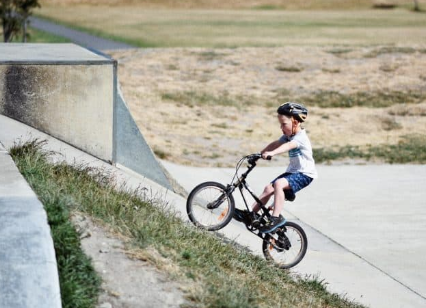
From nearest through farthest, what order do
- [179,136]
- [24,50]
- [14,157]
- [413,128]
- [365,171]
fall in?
[14,157] → [24,50] → [365,171] → [179,136] → [413,128]

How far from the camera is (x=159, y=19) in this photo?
50.2m

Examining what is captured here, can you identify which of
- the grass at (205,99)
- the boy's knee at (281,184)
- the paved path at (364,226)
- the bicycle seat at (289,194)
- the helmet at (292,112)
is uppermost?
the helmet at (292,112)

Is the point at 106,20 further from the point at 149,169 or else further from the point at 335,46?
the point at 149,169

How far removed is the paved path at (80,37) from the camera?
3493cm

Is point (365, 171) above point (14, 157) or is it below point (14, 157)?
below

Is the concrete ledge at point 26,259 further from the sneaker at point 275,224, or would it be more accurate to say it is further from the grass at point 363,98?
the grass at point 363,98

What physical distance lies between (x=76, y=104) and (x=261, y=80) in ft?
57.6

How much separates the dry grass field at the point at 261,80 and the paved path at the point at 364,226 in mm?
1925

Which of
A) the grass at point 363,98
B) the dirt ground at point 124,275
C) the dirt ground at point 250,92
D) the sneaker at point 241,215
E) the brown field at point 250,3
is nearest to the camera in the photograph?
the dirt ground at point 124,275

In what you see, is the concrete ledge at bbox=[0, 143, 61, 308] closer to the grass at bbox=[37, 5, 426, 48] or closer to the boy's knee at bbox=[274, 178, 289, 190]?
the boy's knee at bbox=[274, 178, 289, 190]

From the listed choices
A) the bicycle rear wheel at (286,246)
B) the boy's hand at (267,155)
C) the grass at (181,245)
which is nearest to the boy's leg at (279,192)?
the bicycle rear wheel at (286,246)

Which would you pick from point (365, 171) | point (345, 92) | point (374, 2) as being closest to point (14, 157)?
point (365, 171)

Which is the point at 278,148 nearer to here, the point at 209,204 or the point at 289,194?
the point at 289,194

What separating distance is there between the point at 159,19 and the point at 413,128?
30.4 meters
